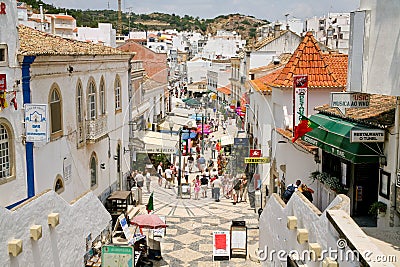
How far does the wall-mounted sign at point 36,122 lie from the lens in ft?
50.4

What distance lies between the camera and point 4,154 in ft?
49.0

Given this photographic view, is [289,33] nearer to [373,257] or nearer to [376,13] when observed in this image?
[376,13]

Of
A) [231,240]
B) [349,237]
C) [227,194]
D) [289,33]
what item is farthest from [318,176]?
[289,33]

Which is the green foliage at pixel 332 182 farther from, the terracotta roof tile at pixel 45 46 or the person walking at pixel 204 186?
the person walking at pixel 204 186

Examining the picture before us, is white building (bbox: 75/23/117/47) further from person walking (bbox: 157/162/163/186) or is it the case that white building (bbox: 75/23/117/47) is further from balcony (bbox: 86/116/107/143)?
balcony (bbox: 86/116/107/143)

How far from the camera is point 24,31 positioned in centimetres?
1875

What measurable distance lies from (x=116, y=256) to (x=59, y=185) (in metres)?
4.88

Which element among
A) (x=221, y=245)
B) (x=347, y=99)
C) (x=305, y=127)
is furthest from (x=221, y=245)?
(x=347, y=99)

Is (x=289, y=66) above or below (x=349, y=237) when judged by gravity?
above

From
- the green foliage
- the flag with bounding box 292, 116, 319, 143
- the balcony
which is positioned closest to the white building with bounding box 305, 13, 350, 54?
the balcony

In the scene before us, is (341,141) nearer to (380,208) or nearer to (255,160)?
(380,208)

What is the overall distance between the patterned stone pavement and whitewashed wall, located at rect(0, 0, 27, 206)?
5.12 metres

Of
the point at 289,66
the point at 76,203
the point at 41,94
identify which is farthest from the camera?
the point at 289,66

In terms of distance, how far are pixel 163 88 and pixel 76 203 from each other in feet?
94.8
